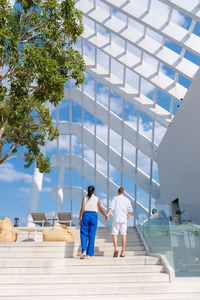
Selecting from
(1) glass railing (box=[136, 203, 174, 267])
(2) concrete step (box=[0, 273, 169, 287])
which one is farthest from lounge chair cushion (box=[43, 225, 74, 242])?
(2) concrete step (box=[0, 273, 169, 287])

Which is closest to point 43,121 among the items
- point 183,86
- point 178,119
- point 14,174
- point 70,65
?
point 70,65

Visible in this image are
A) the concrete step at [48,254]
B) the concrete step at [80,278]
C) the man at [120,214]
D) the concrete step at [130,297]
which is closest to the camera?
the concrete step at [130,297]

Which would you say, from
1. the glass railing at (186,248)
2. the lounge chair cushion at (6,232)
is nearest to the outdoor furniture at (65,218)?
the lounge chair cushion at (6,232)

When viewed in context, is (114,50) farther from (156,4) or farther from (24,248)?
(24,248)

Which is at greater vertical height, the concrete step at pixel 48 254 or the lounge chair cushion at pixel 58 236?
the lounge chair cushion at pixel 58 236

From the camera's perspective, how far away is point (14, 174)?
33.1 m

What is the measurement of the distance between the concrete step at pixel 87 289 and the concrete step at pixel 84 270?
0.55 m

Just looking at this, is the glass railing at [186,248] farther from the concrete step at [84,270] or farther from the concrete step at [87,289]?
the concrete step at [87,289]

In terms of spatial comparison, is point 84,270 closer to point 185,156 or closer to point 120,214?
point 120,214

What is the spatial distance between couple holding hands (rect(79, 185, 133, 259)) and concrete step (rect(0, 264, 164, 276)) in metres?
0.60

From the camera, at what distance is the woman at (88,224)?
19.2 feet

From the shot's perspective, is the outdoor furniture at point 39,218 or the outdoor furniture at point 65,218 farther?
the outdoor furniture at point 65,218

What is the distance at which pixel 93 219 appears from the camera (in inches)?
238

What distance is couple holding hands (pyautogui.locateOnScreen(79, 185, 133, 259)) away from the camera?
5887mm
